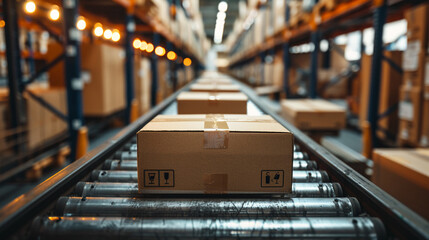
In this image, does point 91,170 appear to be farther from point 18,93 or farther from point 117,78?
point 117,78

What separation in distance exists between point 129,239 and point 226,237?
0.35 metres

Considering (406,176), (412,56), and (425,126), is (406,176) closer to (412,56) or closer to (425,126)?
(425,126)

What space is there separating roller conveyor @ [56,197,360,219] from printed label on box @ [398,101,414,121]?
2672mm

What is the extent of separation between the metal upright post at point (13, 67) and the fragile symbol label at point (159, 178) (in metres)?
3.24

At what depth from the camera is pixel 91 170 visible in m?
1.72

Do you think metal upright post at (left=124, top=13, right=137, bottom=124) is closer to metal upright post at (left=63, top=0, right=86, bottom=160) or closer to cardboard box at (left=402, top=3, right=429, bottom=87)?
metal upright post at (left=63, top=0, right=86, bottom=160)

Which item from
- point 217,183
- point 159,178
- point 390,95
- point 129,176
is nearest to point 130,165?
point 129,176

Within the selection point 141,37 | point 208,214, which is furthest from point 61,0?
point 141,37

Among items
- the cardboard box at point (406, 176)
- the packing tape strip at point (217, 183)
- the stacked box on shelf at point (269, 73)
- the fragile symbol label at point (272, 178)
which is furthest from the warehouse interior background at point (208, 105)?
the stacked box on shelf at point (269, 73)

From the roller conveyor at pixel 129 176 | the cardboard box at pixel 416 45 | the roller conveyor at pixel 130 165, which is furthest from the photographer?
the cardboard box at pixel 416 45

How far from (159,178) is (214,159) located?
0.25m

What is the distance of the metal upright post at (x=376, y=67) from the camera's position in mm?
3693

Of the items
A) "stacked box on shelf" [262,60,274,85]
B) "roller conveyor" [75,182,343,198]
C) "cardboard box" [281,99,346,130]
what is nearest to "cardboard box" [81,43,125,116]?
"cardboard box" [281,99,346,130]

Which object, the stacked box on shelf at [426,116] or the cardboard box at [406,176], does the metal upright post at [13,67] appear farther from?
the stacked box on shelf at [426,116]
